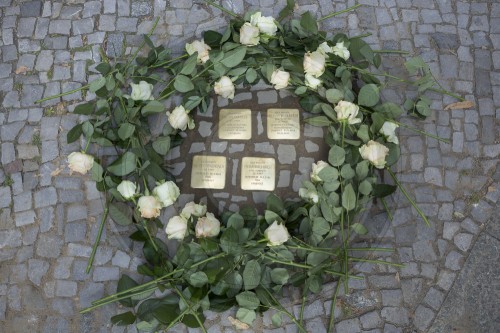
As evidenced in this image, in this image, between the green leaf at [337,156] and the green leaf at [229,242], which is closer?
the green leaf at [229,242]

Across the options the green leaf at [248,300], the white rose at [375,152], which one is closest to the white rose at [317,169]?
the white rose at [375,152]

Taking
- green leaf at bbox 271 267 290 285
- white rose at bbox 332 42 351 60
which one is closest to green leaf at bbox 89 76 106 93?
white rose at bbox 332 42 351 60

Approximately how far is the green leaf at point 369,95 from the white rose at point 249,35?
76 cm

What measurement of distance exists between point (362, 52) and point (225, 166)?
116cm

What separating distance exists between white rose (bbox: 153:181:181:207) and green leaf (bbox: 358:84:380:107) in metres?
1.30

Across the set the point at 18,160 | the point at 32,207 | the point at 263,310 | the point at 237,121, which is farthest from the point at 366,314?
the point at 18,160

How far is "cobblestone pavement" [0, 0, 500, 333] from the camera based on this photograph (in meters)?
2.95

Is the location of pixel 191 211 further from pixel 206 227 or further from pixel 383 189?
pixel 383 189

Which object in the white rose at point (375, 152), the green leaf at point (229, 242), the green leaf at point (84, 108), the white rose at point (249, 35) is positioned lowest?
the green leaf at point (229, 242)

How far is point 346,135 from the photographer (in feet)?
10.1

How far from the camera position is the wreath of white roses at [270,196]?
273 cm

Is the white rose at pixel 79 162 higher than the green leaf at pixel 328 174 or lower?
higher

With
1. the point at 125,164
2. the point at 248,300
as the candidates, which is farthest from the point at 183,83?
the point at 248,300

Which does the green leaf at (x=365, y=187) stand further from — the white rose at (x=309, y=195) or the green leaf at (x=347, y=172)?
the white rose at (x=309, y=195)
